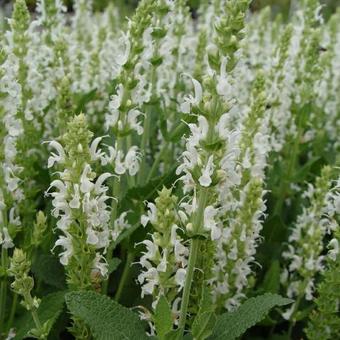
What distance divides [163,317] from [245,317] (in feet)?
1.09

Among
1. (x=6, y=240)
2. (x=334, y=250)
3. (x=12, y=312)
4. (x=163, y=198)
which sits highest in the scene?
(x=163, y=198)

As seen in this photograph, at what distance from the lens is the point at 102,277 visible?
2539 millimetres

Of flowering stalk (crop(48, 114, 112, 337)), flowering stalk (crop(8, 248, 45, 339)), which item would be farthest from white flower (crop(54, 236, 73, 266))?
flowering stalk (crop(8, 248, 45, 339))

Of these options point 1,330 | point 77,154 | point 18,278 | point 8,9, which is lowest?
point 1,330

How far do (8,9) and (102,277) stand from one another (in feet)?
37.3

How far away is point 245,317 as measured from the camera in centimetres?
224

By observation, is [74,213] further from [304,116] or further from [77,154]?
[304,116]

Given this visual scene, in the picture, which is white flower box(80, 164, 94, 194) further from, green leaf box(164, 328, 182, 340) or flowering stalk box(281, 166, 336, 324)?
flowering stalk box(281, 166, 336, 324)

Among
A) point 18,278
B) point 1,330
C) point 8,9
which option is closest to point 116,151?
point 18,278

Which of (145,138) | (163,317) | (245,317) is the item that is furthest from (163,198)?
(145,138)

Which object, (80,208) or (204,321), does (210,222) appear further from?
(80,208)

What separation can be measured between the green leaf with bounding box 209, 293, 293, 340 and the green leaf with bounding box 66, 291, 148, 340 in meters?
0.30

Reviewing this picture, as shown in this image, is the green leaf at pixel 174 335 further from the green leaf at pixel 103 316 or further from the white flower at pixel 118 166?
the white flower at pixel 118 166

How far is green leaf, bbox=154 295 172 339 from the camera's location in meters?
2.11
